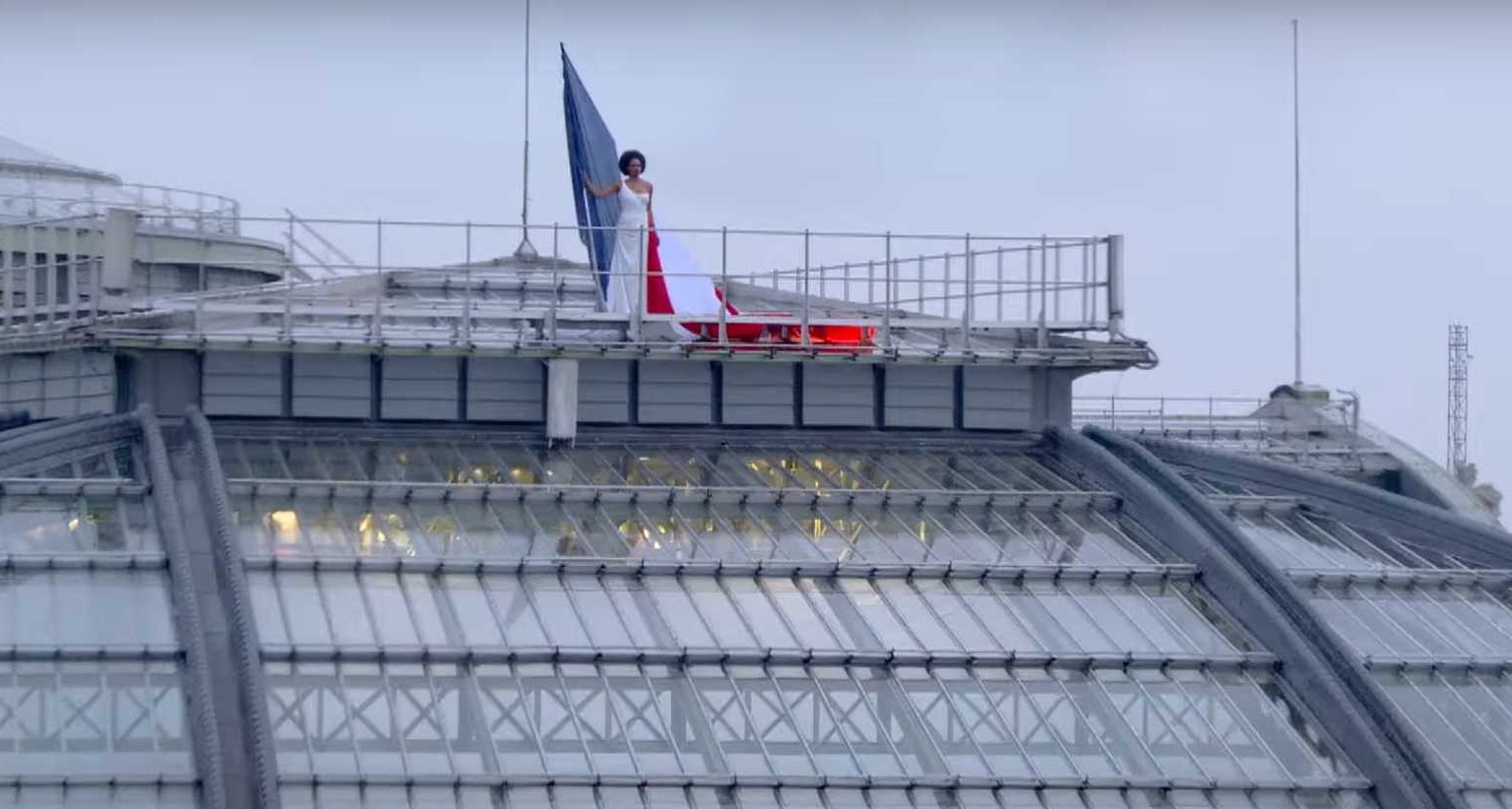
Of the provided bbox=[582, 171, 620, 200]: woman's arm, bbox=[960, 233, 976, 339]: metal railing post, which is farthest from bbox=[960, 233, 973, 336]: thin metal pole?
bbox=[582, 171, 620, 200]: woman's arm

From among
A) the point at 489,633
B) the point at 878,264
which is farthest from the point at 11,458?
the point at 878,264

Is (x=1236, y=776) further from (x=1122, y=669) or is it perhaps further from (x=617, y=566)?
(x=617, y=566)

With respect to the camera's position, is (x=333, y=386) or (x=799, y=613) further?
(x=333, y=386)

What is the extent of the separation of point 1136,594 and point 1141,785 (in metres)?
3.71

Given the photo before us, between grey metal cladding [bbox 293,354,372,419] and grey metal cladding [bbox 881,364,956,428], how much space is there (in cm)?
582

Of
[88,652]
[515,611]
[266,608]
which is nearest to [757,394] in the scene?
[515,611]

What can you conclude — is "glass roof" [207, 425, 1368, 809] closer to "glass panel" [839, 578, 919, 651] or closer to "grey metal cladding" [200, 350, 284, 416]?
"glass panel" [839, 578, 919, 651]

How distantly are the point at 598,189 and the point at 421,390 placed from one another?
464 centimetres

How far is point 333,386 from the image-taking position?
2722 cm

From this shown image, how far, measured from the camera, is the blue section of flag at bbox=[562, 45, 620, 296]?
31.1m

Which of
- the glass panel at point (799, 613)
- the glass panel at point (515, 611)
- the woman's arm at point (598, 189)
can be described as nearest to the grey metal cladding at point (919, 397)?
the woman's arm at point (598, 189)

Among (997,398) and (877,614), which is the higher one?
(997,398)

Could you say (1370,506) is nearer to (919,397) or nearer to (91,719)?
(919,397)

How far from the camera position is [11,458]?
82.1ft
